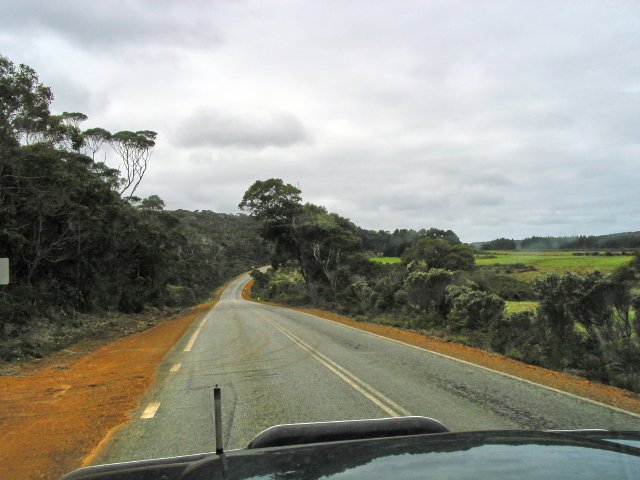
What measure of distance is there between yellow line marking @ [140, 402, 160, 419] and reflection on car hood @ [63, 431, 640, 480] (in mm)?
5504

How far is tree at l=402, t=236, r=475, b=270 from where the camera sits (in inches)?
1801

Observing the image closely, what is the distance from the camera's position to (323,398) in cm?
839

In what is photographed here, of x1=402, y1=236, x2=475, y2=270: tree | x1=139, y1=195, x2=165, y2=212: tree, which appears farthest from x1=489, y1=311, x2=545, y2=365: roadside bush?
x1=139, y1=195, x2=165, y2=212: tree

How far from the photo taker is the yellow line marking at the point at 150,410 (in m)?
7.59

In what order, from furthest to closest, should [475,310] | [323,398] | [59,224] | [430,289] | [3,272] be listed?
[430,289], [59,224], [475,310], [3,272], [323,398]

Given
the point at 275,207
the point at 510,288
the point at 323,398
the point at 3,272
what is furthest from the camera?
the point at 275,207

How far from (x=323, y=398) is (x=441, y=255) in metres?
40.7

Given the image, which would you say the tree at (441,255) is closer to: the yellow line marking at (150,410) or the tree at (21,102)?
the tree at (21,102)

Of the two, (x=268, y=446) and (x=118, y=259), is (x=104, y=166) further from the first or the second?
(x=268, y=446)

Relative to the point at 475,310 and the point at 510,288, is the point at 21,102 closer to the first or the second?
the point at 475,310

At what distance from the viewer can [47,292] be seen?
73.7 feet

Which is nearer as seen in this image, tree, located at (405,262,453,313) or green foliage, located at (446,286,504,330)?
green foliage, located at (446,286,504,330)

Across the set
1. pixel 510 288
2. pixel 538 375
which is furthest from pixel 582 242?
pixel 538 375

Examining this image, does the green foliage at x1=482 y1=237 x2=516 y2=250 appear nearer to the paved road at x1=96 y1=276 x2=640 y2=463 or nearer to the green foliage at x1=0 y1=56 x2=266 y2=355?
the green foliage at x1=0 y1=56 x2=266 y2=355
